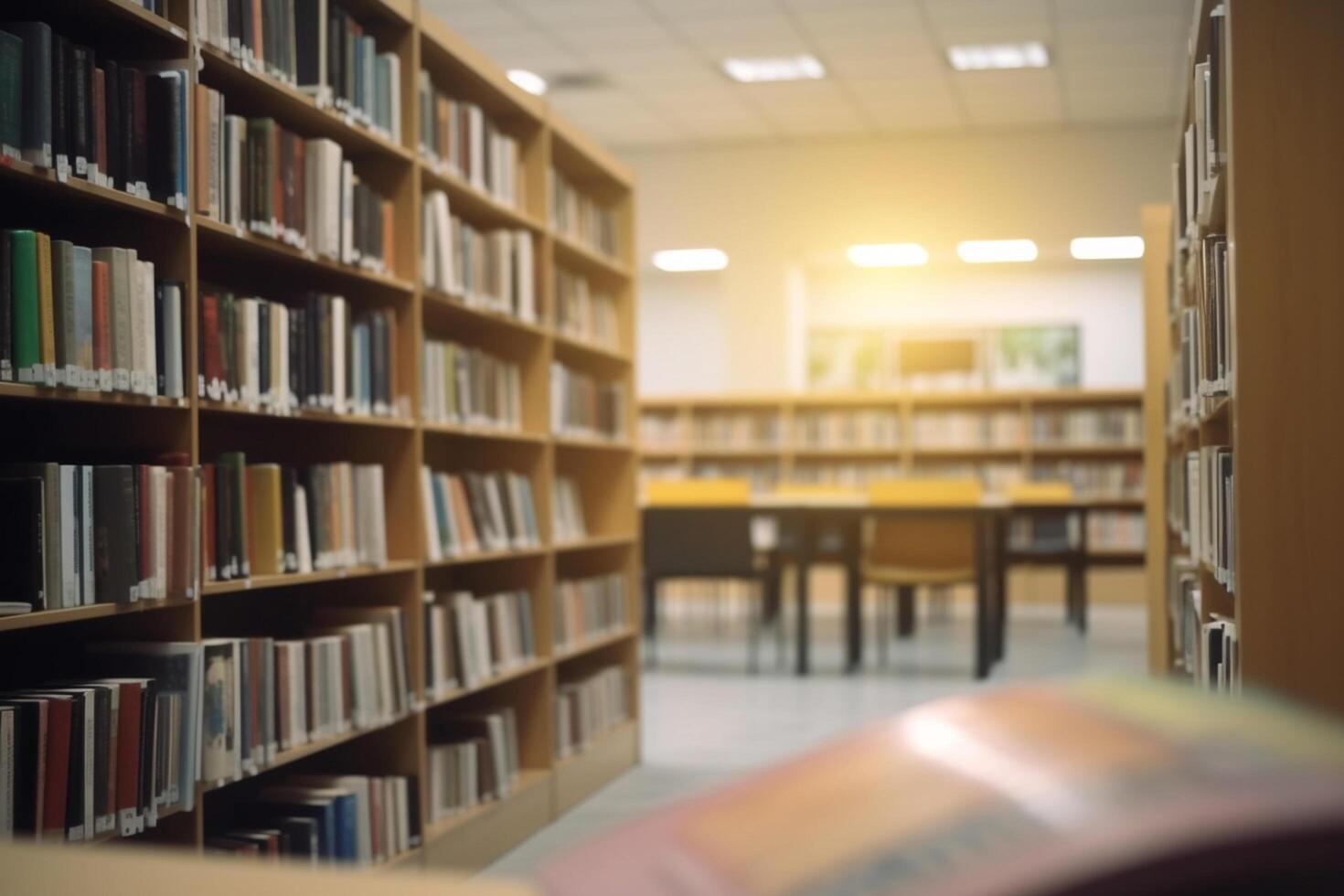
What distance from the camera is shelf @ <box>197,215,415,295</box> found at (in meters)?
2.58

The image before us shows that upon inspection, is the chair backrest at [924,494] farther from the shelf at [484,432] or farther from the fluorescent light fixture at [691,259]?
the fluorescent light fixture at [691,259]

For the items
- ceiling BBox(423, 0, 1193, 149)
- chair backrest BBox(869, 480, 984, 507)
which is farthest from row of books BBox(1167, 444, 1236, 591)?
ceiling BBox(423, 0, 1193, 149)

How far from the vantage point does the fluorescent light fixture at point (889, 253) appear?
10211 mm

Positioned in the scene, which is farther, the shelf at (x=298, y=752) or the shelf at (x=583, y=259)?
the shelf at (x=583, y=259)

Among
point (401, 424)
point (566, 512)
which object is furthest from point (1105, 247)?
point (401, 424)

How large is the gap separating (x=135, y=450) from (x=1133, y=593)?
916 centimetres

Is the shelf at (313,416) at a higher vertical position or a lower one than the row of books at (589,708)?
higher

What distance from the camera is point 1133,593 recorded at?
34.2 feet

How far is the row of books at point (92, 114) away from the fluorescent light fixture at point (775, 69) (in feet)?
20.9

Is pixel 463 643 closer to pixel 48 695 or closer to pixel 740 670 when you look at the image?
pixel 48 695

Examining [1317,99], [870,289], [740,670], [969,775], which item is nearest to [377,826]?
[1317,99]

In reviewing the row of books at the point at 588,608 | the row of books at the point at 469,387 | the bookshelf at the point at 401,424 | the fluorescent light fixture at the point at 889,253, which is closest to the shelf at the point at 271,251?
the bookshelf at the point at 401,424

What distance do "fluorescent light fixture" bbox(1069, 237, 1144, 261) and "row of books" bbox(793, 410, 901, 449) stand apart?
1759 mm

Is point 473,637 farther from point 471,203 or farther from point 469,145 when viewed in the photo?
point 469,145
